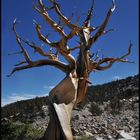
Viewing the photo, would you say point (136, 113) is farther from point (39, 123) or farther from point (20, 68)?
point (20, 68)

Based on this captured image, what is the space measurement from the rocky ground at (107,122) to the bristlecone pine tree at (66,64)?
4.02 meters

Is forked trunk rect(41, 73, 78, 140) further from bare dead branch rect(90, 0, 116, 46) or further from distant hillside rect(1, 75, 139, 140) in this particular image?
distant hillside rect(1, 75, 139, 140)

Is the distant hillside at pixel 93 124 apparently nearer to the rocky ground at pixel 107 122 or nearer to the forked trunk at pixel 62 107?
the rocky ground at pixel 107 122

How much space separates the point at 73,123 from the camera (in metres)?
14.7

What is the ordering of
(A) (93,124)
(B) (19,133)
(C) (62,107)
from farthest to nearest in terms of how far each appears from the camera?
(A) (93,124)
(B) (19,133)
(C) (62,107)

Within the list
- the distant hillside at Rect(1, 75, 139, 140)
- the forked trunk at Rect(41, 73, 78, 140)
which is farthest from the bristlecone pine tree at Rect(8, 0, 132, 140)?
the distant hillside at Rect(1, 75, 139, 140)

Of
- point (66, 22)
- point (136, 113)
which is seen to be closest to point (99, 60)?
point (66, 22)

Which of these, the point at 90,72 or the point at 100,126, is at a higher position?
the point at 90,72

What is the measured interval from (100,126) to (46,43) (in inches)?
283

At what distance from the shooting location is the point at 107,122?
50.0ft

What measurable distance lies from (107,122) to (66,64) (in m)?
8.19

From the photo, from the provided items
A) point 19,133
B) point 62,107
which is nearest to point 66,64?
point 62,107

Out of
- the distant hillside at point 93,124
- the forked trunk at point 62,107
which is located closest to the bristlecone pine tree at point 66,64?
the forked trunk at point 62,107

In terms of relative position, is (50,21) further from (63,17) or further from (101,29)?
(101,29)
